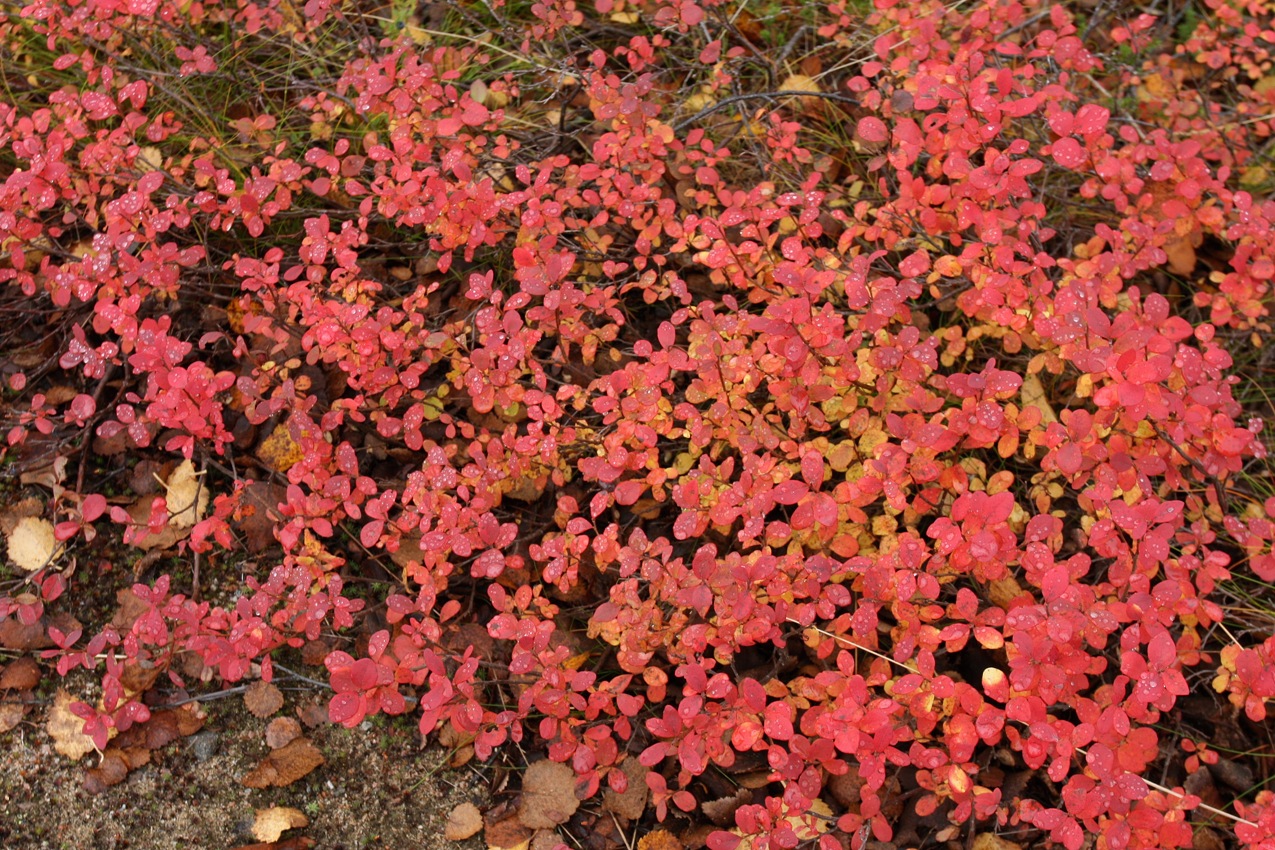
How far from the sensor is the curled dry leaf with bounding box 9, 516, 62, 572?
8.48 ft

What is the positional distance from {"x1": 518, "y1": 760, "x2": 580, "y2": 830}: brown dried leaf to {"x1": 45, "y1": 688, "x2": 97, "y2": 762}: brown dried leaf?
1.11 metres

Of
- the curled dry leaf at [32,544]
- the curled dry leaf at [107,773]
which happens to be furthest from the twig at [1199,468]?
the curled dry leaf at [32,544]

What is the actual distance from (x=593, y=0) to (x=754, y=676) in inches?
97.5

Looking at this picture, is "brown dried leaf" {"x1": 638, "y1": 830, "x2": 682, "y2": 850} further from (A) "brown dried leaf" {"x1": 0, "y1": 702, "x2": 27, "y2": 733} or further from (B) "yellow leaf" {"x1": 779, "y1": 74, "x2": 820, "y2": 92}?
(B) "yellow leaf" {"x1": 779, "y1": 74, "x2": 820, "y2": 92}

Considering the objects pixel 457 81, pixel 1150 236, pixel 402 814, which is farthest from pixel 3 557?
pixel 1150 236

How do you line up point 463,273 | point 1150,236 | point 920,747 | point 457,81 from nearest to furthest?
1. point 920,747
2. point 1150,236
3. point 463,273
4. point 457,81

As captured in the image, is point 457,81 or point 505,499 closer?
point 505,499

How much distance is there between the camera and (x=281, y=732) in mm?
2389

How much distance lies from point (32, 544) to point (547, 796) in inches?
63.3

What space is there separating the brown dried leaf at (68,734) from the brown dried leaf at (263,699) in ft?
1.27

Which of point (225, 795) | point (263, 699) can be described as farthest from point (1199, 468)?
point (225, 795)

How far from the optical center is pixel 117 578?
2605mm

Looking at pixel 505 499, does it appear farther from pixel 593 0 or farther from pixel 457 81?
pixel 593 0

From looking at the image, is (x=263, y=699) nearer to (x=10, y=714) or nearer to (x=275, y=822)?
(x=275, y=822)
